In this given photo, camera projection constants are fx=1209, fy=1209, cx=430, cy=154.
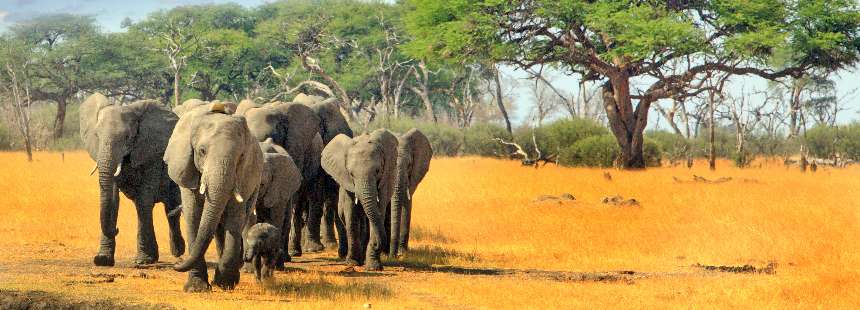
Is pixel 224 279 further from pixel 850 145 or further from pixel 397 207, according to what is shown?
pixel 850 145

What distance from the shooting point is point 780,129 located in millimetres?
73000

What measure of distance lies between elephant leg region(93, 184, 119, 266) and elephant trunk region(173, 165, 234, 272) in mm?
2982

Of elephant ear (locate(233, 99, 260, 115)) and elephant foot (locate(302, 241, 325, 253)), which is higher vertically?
elephant ear (locate(233, 99, 260, 115))

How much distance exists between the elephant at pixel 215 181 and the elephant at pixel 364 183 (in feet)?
8.04

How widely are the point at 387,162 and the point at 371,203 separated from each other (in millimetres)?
679

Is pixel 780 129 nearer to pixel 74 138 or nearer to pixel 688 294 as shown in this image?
pixel 74 138

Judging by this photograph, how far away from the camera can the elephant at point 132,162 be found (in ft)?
44.3

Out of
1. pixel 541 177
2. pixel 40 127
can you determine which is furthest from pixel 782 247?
pixel 40 127

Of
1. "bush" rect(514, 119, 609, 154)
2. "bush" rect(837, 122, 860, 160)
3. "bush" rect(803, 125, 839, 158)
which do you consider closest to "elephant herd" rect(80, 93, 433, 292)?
"bush" rect(514, 119, 609, 154)

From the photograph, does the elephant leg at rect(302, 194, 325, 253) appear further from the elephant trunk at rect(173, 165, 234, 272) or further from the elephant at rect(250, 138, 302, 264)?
the elephant trunk at rect(173, 165, 234, 272)

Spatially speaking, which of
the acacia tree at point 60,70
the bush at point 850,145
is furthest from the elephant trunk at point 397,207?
the acacia tree at point 60,70

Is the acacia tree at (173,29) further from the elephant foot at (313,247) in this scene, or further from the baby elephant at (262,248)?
the baby elephant at (262,248)

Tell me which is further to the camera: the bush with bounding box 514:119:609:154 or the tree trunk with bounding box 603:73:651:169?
the bush with bounding box 514:119:609:154

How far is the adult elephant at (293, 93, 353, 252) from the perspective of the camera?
16312 mm
